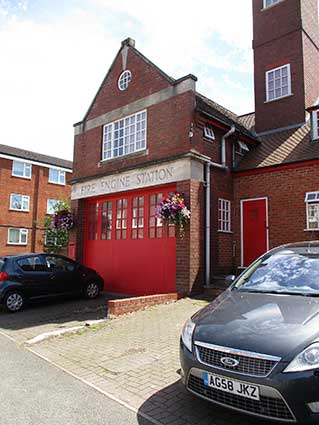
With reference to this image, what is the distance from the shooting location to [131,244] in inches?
490

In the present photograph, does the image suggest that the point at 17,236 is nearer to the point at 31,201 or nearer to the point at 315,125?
the point at 31,201

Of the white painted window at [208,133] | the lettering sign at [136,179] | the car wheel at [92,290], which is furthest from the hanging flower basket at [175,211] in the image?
the car wheel at [92,290]

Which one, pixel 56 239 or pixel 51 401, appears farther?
pixel 56 239

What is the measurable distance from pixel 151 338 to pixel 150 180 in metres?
6.34

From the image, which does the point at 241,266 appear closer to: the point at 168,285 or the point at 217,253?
the point at 217,253

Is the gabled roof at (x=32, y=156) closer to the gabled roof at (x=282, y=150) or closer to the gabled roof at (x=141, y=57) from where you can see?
the gabled roof at (x=141, y=57)

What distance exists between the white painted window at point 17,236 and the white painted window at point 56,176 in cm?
535

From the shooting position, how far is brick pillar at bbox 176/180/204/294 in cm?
1005

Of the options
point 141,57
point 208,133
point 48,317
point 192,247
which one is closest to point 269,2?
point 141,57

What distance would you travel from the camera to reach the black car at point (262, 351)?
9.07 feet

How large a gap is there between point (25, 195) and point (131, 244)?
1908 centimetres

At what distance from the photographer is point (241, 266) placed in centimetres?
1189

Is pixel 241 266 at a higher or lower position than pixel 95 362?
higher

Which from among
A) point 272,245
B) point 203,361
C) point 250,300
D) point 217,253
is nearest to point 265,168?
point 272,245
